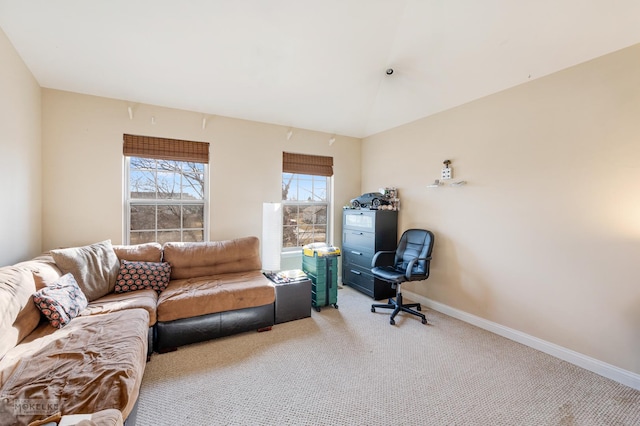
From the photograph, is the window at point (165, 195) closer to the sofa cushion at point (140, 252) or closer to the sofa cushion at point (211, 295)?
the sofa cushion at point (140, 252)

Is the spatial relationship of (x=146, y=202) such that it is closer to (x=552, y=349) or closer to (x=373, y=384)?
(x=373, y=384)

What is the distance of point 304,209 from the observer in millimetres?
4145

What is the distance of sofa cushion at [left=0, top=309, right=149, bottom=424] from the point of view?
1115 mm

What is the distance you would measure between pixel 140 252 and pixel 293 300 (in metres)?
1.72

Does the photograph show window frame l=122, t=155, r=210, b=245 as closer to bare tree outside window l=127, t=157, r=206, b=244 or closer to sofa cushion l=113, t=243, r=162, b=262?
bare tree outside window l=127, t=157, r=206, b=244

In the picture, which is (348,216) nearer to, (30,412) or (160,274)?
(160,274)

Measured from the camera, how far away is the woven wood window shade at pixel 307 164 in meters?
3.84

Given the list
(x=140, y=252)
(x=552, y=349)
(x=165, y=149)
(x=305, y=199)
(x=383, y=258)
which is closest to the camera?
(x=552, y=349)

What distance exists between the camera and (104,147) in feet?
9.25

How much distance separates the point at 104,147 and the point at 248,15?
2.13 m

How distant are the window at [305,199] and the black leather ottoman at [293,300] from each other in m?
1.20

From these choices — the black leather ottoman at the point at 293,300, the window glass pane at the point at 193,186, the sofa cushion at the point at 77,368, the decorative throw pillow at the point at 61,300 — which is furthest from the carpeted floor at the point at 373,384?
the window glass pane at the point at 193,186

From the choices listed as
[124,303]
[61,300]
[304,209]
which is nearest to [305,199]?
[304,209]

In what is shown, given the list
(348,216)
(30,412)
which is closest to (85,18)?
(30,412)
